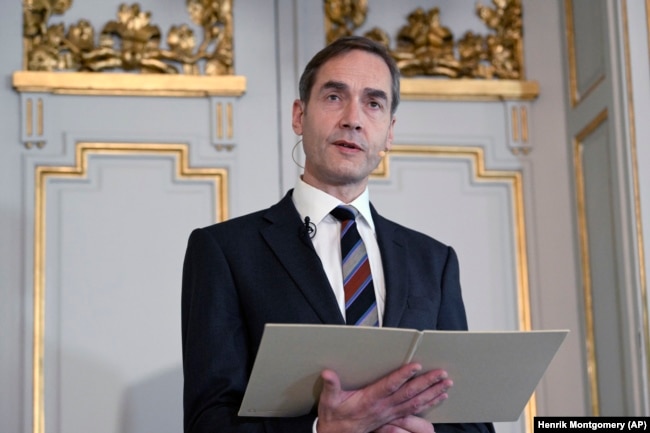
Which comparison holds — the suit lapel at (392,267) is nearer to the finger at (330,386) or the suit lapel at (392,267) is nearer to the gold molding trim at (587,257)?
the finger at (330,386)

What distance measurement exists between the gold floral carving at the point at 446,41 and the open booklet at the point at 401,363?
1971 mm

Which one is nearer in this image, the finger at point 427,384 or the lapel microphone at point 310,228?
the finger at point 427,384

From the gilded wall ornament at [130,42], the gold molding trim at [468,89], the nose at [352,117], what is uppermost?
the gilded wall ornament at [130,42]

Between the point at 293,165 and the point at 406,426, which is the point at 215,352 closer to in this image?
the point at 406,426

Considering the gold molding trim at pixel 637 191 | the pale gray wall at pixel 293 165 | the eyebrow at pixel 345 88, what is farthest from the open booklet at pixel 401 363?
the pale gray wall at pixel 293 165

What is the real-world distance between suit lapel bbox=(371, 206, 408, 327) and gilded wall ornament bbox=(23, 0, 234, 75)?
1.52m

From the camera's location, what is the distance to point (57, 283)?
10.8 ft

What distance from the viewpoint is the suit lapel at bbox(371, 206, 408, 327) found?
1.97 metres

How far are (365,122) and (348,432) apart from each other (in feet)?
2.14

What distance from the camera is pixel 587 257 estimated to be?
3475 mm

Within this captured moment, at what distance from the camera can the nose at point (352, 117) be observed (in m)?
2.12

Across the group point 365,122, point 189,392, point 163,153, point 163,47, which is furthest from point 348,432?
point 163,47

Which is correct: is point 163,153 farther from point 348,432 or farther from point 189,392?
point 348,432

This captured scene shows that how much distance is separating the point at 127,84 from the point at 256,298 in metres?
1.65
